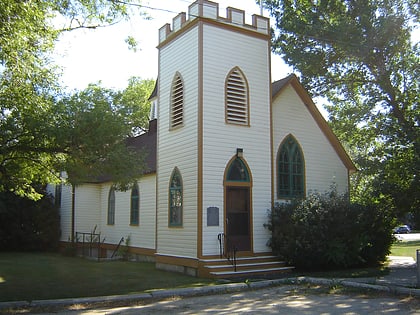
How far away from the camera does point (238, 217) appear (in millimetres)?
16656

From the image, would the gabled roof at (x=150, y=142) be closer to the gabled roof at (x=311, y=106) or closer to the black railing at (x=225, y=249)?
the gabled roof at (x=311, y=106)

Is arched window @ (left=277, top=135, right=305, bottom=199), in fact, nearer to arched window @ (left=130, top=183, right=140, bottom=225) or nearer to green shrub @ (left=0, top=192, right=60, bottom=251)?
arched window @ (left=130, top=183, right=140, bottom=225)

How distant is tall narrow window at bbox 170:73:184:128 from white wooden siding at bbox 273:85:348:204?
3892 mm

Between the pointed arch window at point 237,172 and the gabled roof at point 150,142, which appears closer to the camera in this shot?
the pointed arch window at point 237,172

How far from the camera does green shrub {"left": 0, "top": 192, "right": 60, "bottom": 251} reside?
89.0 feet

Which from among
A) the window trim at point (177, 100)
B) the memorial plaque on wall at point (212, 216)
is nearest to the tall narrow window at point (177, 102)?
the window trim at point (177, 100)

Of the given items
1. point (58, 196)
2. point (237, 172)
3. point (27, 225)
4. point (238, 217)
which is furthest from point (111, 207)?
point (237, 172)

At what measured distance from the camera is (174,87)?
18.0 metres

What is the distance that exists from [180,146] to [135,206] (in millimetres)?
6473

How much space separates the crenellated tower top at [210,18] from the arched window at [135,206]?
7337 mm

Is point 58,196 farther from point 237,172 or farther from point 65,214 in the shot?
point 237,172

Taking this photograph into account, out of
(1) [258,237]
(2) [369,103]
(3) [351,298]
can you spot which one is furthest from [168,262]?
(2) [369,103]

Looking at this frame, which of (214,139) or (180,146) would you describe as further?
(180,146)

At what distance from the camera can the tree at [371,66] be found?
59.8 feet
